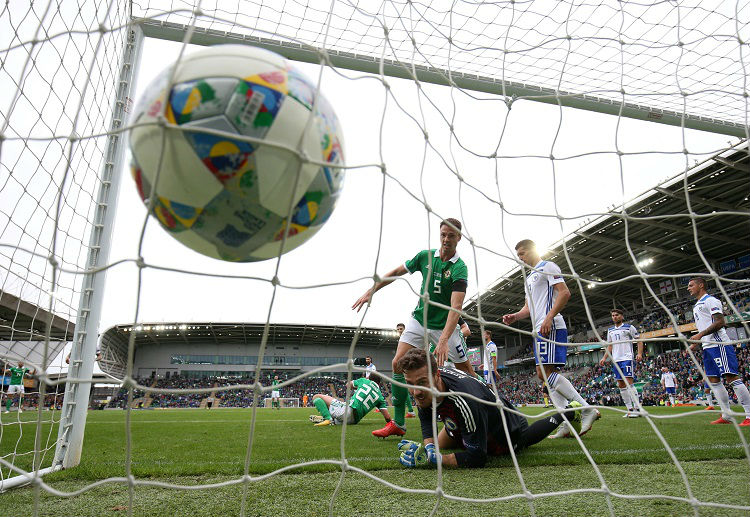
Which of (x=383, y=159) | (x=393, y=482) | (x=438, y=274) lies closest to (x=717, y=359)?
(x=438, y=274)

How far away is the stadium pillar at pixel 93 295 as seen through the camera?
2893 millimetres

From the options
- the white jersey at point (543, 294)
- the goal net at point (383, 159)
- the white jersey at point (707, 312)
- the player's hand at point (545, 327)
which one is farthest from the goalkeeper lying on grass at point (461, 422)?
the white jersey at point (707, 312)

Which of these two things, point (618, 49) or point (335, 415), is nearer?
point (618, 49)

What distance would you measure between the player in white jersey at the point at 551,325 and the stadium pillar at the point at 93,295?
3121 millimetres

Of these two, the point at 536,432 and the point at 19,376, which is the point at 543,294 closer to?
the point at 536,432

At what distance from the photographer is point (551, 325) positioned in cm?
387

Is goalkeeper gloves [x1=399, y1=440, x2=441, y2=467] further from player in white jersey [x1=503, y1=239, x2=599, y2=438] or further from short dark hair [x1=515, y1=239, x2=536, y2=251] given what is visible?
short dark hair [x1=515, y1=239, x2=536, y2=251]

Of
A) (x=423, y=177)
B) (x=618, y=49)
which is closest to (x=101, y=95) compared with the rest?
(x=423, y=177)

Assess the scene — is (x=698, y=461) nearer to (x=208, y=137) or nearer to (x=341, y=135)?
(x=341, y=135)

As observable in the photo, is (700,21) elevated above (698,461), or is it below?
above

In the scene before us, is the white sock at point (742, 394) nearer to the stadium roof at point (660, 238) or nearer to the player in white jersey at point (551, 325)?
the player in white jersey at point (551, 325)

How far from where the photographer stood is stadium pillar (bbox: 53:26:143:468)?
289cm

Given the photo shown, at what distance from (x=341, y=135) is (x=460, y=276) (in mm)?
2225

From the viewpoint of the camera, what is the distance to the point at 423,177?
2.48 m
